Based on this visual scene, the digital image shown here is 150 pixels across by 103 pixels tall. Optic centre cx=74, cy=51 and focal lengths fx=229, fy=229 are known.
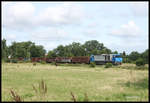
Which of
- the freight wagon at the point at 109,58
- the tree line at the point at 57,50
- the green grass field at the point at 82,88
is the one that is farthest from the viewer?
the tree line at the point at 57,50

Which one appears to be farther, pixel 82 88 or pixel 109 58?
pixel 109 58

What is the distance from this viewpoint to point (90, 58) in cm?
5281

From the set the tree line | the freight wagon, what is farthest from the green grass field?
the tree line

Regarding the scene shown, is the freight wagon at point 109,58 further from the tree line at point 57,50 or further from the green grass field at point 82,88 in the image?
the green grass field at point 82,88

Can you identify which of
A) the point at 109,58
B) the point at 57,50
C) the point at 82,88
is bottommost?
the point at 82,88

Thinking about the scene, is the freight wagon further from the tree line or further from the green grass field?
the green grass field

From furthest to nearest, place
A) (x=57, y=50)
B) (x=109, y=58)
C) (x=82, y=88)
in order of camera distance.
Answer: (x=57, y=50) → (x=109, y=58) → (x=82, y=88)

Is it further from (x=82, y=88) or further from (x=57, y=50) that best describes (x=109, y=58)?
(x=82, y=88)

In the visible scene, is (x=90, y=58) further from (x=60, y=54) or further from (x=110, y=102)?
(x=110, y=102)

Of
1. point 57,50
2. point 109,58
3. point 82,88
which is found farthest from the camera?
point 57,50

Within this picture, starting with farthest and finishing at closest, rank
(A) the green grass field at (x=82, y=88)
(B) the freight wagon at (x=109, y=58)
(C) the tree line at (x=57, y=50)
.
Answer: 1. (C) the tree line at (x=57, y=50)
2. (B) the freight wagon at (x=109, y=58)
3. (A) the green grass field at (x=82, y=88)

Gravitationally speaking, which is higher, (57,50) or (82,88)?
(57,50)

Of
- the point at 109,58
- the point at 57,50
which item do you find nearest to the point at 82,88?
the point at 109,58

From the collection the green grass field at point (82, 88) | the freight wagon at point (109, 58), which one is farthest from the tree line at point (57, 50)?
the green grass field at point (82, 88)
